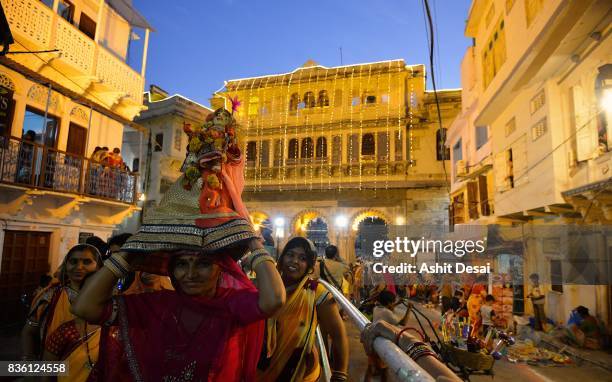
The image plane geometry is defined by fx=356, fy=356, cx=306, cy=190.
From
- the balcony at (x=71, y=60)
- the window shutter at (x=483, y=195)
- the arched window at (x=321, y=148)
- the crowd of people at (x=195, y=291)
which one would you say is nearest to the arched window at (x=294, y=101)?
the arched window at (x=321, y=148)

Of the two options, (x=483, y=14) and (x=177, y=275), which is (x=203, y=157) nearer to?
(x=177, y=275)

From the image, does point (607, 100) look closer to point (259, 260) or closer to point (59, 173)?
point (259, 260)

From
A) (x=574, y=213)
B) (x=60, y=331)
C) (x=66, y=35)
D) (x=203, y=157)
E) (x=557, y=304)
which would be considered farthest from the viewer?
(x=557, y=304)

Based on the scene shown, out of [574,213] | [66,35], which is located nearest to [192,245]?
[66,35]

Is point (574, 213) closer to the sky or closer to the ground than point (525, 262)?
closer to the sky

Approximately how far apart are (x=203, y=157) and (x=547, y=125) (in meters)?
11.6

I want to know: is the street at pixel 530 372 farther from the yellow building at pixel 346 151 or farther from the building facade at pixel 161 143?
the building facade at pixel 161 143

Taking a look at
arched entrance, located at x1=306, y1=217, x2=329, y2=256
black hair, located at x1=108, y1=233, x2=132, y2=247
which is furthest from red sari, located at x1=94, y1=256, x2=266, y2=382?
arched entrance, located at x1=306, y1=217, x2=329, y2=256

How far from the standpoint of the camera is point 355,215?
2195cm

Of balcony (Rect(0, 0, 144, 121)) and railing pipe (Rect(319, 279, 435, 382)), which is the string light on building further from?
railing pipe (Rect(319, 279, 435, 382))

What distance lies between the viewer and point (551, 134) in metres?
10.2

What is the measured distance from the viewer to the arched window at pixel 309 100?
24062mm

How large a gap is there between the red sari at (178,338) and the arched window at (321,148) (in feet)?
70.0

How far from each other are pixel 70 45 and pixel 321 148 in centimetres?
1513
